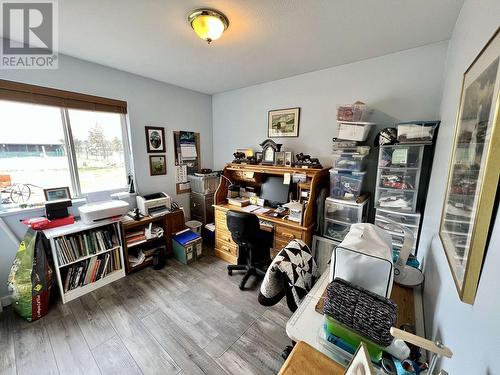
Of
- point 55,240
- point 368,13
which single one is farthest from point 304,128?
point 55,240

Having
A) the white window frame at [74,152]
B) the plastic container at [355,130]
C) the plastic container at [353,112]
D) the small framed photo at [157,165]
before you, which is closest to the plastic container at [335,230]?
the plastic container at [355,130]

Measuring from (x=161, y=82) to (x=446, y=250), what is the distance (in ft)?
10.9

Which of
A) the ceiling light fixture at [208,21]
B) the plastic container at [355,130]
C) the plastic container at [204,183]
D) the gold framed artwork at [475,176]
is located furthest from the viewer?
the plastic container at [204,183]

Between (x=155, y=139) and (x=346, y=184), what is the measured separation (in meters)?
2.55

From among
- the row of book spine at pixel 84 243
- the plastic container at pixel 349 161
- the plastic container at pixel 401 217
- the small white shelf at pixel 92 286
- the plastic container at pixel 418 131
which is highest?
the plastic container at pixel 418 131

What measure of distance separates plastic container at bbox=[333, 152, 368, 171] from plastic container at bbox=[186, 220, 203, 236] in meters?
2.11

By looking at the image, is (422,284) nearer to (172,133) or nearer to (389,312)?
(389,312)

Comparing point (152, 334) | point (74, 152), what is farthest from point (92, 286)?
point (74, 152)

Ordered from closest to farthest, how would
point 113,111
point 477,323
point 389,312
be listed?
point 477,323, point 389,312, point 113,111

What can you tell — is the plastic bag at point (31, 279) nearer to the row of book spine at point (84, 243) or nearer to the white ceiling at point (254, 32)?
the row of book spine at point (84, 243)

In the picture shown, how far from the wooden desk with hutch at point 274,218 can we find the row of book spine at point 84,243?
125cm

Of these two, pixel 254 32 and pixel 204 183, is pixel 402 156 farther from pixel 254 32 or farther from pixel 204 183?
pixel 204 183

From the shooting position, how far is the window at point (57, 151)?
1.86 m

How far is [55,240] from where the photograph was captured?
6.07ft
